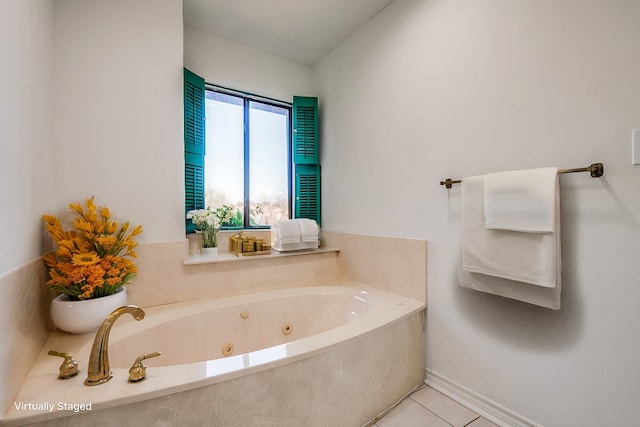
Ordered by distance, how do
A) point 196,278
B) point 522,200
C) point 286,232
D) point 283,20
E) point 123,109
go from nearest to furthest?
1. point 522,200
2. point 123,109
3. point 196,278
4. point 283,20
5. point 286,232

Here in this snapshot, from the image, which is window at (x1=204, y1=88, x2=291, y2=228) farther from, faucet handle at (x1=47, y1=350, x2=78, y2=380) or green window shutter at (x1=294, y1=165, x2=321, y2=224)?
faucet handle at (x1=47, y1=350, x2=78, y2=380)

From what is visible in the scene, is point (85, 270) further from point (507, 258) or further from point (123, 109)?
point (507, 258)

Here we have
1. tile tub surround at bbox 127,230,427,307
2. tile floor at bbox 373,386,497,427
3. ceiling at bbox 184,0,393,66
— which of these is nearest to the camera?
tile floor at bbox 373,386,497,427

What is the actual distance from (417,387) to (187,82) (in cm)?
252

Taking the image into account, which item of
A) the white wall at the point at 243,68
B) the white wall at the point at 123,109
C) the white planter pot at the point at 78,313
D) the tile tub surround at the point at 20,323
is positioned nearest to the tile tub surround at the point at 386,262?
the white wall at the point at 123,109

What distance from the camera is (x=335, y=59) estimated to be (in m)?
2.47

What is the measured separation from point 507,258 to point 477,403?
0.81 metres

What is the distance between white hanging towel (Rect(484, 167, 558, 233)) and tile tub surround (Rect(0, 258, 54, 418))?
184 centimetres

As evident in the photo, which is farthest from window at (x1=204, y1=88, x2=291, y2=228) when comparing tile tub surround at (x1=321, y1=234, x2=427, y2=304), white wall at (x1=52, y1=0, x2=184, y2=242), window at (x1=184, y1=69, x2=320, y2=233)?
tile tub surround at (x1=321, y1=234, x2=427, y2=304)

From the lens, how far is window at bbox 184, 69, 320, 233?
2387mm

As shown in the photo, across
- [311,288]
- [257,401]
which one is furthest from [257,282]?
[257,401]

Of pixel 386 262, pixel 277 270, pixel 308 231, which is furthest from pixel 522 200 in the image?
pixel 277 270

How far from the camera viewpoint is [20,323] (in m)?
0.97

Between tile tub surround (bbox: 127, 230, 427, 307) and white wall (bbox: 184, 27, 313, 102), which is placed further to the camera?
white wall (bbox: 184, 27, 313, 102)
